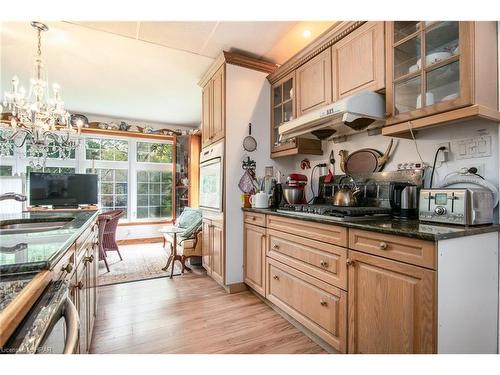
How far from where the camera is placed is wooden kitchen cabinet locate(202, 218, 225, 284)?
264 centimetres

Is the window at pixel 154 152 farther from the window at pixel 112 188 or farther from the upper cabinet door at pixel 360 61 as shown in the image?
the upper cabinet door at pixel 360 61

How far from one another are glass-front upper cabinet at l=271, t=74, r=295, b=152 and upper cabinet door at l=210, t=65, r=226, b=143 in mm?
575

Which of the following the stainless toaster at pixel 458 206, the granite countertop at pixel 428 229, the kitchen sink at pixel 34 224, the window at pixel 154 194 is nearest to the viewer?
the granite countertop at pixel 428 229

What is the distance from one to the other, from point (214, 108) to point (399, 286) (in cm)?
245

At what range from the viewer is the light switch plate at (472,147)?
4.68 ft

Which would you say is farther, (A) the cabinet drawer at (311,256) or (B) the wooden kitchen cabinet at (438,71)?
(A) the cabinet drawer at (311,256)

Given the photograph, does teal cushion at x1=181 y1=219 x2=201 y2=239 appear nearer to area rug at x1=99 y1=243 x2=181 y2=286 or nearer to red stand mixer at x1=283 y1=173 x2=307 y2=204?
area rug at x1=99 y1=243 x2=181 y2=286

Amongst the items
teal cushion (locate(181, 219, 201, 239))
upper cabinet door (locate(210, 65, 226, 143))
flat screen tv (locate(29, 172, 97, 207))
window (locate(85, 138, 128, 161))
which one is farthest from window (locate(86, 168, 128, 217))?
upper cabinet door (locate(210, 65, 226, 143))

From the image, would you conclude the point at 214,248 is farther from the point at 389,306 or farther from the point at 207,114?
the point at 389,306

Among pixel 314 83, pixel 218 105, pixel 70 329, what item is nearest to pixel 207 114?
pixel 218 105

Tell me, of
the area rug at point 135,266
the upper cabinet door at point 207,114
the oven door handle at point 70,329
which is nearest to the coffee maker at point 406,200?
the oven door handle at point 70,329

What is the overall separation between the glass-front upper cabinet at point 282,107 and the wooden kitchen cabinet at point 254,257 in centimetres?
92

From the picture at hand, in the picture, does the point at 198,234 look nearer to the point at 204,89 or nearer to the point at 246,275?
the point at 246,275

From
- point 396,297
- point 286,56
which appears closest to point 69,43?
point 286,56
